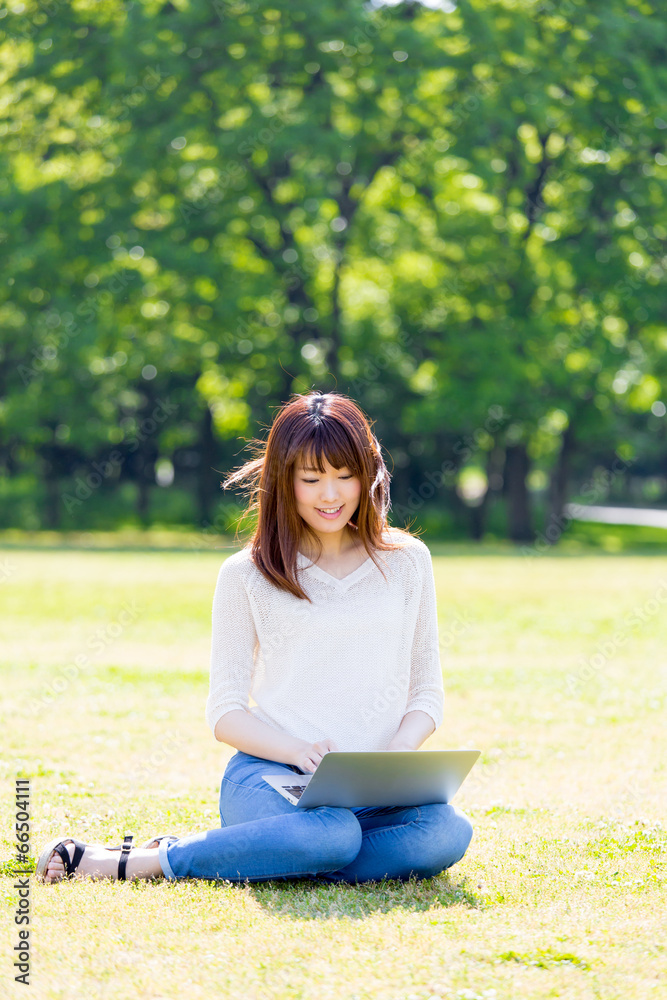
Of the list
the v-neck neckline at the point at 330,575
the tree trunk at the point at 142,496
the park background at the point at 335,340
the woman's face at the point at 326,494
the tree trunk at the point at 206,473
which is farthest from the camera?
the tree trunk at the point at 142,496

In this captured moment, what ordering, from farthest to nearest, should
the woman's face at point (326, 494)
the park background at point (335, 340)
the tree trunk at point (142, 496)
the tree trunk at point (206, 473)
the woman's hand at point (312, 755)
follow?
the tree trunk at point (142, 496) → the tree trunk at point (206, 473) → the park background at point (335, 340) → the woman's face at point (326, 494) → the woman's hand at point (312, 755)

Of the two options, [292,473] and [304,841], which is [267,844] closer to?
[304,841]

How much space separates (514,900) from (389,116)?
21384mm

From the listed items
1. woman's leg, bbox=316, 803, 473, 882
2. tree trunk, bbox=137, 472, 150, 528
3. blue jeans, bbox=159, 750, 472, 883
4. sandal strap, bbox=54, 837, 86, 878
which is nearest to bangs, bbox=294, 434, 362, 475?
blue jeans, bbox=159, 750, 472, 883

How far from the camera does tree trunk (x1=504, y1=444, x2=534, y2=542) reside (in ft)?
91.8

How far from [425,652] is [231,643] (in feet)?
2.38

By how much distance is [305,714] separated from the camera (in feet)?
13.1

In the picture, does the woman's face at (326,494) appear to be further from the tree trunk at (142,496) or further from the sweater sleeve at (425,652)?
the tree trunk at (142,496)

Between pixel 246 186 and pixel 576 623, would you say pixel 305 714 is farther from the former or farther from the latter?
pixel 246 186

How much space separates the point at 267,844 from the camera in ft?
12.3

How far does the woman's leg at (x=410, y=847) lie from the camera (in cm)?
391

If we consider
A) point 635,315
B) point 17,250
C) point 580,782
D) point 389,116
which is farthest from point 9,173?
point 580,782

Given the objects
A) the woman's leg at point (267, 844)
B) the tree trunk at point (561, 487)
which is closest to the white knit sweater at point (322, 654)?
the woman's leg at point (267, 844)

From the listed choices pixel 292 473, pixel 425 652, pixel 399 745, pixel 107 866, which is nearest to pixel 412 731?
pixel 399 745
